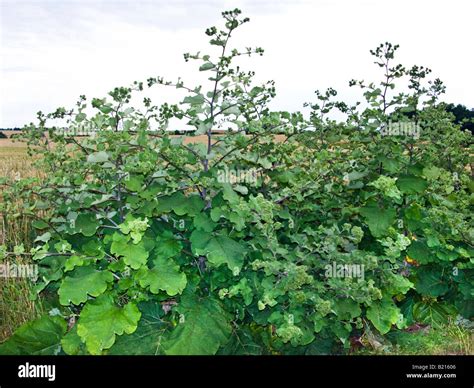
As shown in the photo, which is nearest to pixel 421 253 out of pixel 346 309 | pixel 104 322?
pixel 346 309

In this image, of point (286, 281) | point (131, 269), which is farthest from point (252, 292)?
point (131, 269)

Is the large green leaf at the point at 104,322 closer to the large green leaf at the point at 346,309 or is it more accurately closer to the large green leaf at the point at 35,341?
the large green leaf at the point at 35,341

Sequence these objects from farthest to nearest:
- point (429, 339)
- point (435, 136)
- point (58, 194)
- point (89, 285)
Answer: point (435, 136), point (58, 194), point (429, 339), point (89, 285)

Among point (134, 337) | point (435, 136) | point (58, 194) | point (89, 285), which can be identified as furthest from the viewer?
point (435, 136)

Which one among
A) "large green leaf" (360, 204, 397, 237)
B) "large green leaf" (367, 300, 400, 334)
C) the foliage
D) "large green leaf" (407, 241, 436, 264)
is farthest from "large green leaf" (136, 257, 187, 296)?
"large green leaf" (407, 241, 436, 264)

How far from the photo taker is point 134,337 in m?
3.94

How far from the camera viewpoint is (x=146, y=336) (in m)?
3.95

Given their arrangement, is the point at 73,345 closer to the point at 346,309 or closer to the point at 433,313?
the point at 346,309

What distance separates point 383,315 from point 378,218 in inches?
31.0

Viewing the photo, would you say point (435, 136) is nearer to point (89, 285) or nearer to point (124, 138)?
point (124, 138)
